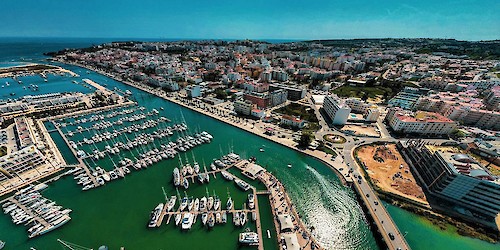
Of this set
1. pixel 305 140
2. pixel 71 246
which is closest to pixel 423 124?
pixel 305 140

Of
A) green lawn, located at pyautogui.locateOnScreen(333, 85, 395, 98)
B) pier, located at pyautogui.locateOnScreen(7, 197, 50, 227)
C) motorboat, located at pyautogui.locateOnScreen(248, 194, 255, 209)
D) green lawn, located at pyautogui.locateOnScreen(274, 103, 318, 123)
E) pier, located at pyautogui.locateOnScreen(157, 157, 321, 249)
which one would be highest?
pier, located at pyautogui.locateOnScreen(7, 197, 50, 227)

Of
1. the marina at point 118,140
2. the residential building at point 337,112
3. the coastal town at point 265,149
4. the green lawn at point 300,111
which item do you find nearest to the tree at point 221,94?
the coastal town at point 265,149

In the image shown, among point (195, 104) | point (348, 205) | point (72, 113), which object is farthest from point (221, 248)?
point (72, 113)

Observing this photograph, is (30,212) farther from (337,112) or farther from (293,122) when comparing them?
(337,112)

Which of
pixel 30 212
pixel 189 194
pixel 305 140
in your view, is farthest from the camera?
pixel 305 140

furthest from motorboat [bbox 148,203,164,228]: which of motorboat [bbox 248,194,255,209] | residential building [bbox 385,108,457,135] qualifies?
residential building [bbox 385,108,457,135]

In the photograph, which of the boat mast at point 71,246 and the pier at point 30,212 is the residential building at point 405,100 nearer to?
the boat mast at point 71,246

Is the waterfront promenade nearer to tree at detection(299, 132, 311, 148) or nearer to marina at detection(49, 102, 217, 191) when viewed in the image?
tree at detection(299, 132, 311, 148)
